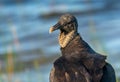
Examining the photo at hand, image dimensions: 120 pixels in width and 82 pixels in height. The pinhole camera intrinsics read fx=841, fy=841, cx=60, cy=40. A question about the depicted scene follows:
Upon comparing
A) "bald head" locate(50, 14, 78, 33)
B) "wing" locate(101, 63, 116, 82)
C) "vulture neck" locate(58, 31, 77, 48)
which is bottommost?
"wing" locate(101, 63, 116, 82)

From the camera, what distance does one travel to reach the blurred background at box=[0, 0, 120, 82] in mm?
11891

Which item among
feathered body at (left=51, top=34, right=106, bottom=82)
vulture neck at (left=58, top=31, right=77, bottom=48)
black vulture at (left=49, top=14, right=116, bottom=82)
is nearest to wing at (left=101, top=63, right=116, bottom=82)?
black vulture at (left=49, top=14, right=116, bottom=82)

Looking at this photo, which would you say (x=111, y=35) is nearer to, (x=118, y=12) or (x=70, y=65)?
(x=118, y=12)

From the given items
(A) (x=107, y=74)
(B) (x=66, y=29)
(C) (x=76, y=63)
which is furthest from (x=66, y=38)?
(A) (x=107, y=74)

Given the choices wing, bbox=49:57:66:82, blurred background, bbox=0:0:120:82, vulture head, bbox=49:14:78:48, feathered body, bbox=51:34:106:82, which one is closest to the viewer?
feathered body, bbox=51:34:106:82

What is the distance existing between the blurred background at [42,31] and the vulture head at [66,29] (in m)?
1.28

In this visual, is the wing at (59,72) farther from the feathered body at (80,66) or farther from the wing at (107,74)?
the wing at (107,74)

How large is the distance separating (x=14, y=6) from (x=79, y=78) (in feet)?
32.3

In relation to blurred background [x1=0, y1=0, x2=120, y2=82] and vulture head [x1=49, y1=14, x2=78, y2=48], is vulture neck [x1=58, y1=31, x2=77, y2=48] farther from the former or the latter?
blurred background [x1=0, y1=0, x2=120, y2=82]

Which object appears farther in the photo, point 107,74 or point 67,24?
point 67,24

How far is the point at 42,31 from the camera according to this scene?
15062 mm

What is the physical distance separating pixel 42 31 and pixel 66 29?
6722 millimetres

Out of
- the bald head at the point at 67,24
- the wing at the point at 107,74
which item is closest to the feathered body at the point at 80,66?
the wing at the point at 107,74

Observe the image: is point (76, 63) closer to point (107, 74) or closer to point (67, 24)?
point (107, 74)
